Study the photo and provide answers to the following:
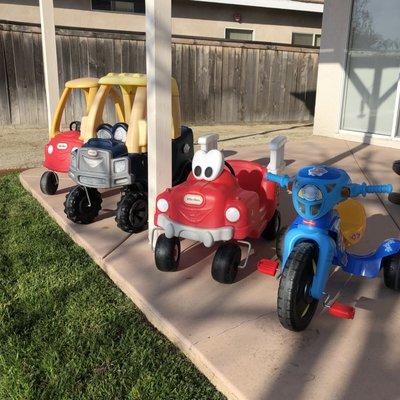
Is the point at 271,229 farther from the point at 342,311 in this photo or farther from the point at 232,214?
the point at 342,311

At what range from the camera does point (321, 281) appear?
2.49 metres

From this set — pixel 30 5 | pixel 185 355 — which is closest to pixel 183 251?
pixel 185 355

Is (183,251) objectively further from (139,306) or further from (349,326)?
(349,326)

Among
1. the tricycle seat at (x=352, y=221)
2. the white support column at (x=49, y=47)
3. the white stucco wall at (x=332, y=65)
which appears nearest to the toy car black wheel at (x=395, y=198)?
the tricycle seat at (x=352, y=221)

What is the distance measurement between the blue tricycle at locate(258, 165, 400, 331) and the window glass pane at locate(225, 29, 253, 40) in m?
13.0

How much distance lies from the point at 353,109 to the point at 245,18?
24.2 ft

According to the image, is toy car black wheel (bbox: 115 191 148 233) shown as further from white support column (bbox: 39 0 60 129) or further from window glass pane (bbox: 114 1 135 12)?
window glass pane (bbox: 114 1 135 12)

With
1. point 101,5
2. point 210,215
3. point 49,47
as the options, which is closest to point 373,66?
point 49,47

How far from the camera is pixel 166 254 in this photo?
3.10 m

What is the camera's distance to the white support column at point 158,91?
307 cm

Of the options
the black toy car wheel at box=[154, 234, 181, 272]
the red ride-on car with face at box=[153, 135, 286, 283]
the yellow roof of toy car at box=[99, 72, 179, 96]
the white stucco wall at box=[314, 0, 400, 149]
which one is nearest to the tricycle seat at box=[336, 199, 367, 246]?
the red ride-on car with face at box=[153, 135, 286, 283]

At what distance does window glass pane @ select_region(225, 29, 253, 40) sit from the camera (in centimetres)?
1466

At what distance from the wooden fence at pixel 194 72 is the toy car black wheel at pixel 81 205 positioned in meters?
6.94

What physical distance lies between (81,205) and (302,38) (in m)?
14.1
